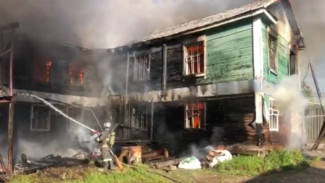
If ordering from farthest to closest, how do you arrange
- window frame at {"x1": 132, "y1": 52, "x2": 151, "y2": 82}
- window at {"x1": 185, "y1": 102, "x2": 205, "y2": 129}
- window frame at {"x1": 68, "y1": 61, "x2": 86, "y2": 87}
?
window frame at {"x1": 68, "y1": 61, "x2": 86, "y2": 87} < window frame at {"x1": 132, "y1": 52, "x2": 151, "y2": 82} < window at {"x1": 185, "y1": 102, "x2": 205, "y2": 129}

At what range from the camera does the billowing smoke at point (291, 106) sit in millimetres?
13492

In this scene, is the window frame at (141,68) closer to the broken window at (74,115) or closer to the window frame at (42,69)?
the broken window at (74,115)

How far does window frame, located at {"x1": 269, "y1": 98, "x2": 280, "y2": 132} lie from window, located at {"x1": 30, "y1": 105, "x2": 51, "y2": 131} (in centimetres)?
930

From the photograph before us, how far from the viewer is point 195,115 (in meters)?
13.5

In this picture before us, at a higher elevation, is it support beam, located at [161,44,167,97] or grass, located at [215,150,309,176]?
support beam, located at [161,44,167,97]

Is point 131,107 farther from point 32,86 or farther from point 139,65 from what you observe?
point 32,86

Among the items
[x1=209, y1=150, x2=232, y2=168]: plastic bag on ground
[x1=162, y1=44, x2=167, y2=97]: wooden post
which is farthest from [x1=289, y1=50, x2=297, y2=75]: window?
[x1=209, y1=150, x2=232, y2=168]: plastic bag on ground

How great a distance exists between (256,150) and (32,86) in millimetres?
9439

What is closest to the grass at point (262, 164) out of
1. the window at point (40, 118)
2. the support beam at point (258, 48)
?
the support beam at point (258, 48)

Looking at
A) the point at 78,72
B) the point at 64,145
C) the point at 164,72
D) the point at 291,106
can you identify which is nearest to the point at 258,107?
the point at 291,106

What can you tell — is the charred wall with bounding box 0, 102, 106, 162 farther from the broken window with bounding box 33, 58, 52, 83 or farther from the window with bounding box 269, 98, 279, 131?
the window with bounding box 269, 98, 279, 131

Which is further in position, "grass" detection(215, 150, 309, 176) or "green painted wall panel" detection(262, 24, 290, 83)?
"green painted wall panel" detection(262, 24, 290, 83)

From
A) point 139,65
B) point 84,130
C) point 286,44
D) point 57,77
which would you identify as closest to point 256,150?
point 286,44

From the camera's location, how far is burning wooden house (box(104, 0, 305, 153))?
12.1 m
